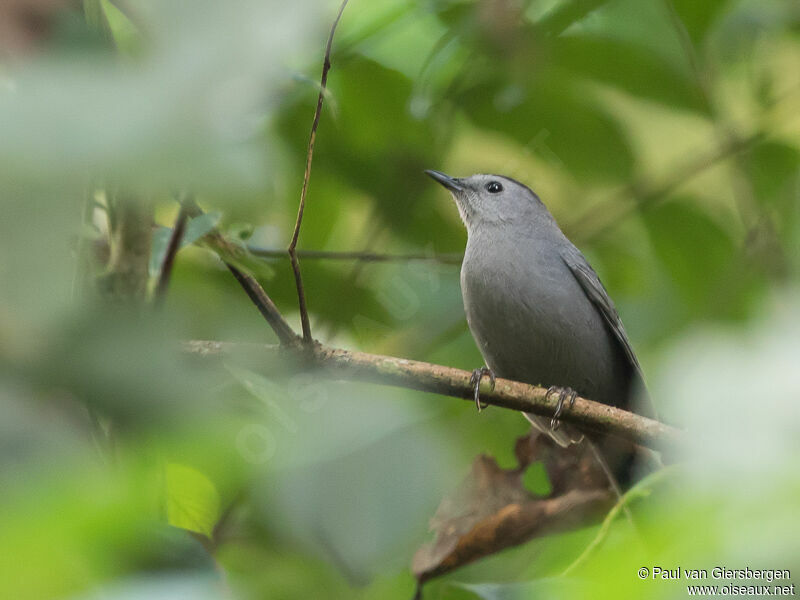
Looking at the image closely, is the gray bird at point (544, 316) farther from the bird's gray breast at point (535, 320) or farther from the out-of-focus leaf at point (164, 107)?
the out-of-focus leaf at point (164, 107)

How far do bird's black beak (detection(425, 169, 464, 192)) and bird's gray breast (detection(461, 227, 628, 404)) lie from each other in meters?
0.30

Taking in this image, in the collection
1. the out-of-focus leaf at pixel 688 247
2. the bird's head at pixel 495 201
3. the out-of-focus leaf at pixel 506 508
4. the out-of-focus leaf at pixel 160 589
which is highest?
the bird's head at pixel 495 201

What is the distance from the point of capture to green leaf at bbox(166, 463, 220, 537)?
7.59 feet

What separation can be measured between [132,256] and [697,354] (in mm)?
2113

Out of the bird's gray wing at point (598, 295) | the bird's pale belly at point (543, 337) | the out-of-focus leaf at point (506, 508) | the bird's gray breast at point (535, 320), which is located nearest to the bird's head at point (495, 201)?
the bird's gray breast at point (535, 320)

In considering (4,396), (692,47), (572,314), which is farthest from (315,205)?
(4,396)

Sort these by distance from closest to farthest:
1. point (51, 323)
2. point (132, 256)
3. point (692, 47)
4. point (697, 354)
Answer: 1. point (51, 323)
2. point (697, 354)
3. point (132, 256)
4. point (692, 47)

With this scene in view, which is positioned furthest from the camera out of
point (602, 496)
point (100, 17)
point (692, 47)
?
point (692, 47)

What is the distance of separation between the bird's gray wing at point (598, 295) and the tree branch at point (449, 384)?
5.34ft

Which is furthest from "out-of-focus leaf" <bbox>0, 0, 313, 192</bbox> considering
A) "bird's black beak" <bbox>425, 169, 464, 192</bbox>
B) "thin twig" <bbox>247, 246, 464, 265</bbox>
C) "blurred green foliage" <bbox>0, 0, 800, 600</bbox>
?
"bird's black beak" <bbox>425, 169, 464, 192</bbox>

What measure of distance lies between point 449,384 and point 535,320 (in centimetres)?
197

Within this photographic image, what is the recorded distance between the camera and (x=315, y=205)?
4.09m

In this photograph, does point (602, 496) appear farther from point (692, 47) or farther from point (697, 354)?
point (697, 354)

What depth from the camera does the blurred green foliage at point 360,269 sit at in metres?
0.59
